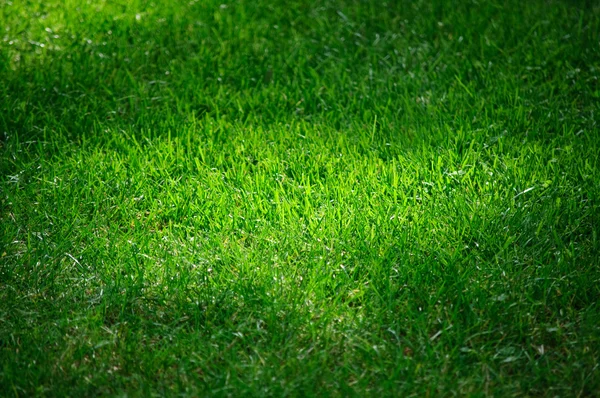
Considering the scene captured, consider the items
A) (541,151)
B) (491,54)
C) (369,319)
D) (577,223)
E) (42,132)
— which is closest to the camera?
(369,319)

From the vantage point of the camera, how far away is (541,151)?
3.67m

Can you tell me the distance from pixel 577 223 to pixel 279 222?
1371 mm

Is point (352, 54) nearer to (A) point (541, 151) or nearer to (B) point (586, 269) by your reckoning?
(A) point (541, 151)

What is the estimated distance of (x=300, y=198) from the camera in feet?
11.3

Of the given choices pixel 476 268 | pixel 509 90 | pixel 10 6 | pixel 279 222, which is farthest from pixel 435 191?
pixel 10 6

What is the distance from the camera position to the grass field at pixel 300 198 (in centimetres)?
260

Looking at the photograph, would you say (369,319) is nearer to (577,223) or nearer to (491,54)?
(577,223)

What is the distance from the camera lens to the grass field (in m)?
2.60

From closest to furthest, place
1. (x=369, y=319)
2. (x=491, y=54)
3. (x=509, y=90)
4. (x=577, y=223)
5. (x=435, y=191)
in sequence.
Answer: (x=369, y=319)
(x=577, y=223)
(x=435, y=191)
(x=509, y=90)
(x=491, y=54)

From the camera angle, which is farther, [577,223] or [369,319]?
A: [577,223]

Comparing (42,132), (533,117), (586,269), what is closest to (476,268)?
(586,269)

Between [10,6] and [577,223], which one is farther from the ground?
[10,6]

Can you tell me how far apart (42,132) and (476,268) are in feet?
8.22

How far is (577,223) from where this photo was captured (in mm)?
3197
